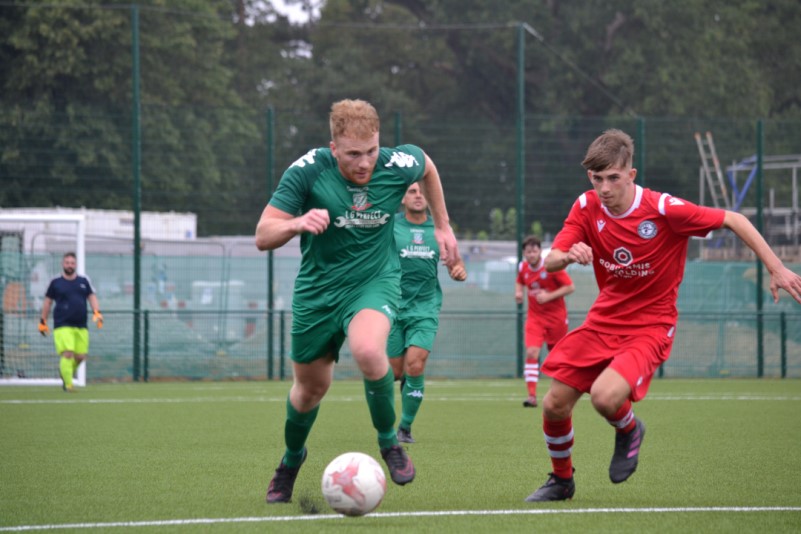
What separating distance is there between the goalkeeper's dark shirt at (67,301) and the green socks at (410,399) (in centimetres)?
822

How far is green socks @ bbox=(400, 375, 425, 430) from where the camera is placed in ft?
33.6

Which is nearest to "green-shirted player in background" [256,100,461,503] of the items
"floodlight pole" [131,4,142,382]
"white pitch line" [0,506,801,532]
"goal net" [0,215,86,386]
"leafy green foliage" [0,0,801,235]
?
"white pitch line" [0,506,801,532]

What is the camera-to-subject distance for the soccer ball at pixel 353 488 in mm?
5719

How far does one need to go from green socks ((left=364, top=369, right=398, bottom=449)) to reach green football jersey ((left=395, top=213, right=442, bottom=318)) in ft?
14.9

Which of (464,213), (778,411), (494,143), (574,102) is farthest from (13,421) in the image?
(574,102)

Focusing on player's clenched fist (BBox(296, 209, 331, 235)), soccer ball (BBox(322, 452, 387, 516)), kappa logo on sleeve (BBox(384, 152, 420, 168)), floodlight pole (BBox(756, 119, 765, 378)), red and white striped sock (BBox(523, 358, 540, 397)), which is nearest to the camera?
player's clenched fist (BBox(296, 209, 331, 235))

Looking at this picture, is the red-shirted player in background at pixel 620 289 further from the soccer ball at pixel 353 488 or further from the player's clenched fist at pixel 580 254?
the soccer ball at pixel 353 488

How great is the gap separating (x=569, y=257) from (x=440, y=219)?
0.94 meters

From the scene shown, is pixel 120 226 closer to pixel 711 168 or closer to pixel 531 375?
pixel 531 375

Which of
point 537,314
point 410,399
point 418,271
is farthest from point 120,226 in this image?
point 410,399

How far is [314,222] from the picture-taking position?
557 cm

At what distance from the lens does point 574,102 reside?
142ft

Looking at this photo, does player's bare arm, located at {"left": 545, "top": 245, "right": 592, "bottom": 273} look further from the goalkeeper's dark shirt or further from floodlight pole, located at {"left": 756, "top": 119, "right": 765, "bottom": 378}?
floodlight pole, located at {"left": 756, "top": 119, "right": 765, "bottom": 378}

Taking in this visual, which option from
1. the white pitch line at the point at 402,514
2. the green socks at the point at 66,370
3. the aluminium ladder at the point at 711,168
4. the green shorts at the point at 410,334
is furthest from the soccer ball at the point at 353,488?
the aluminium ladder at the point at 711,168
